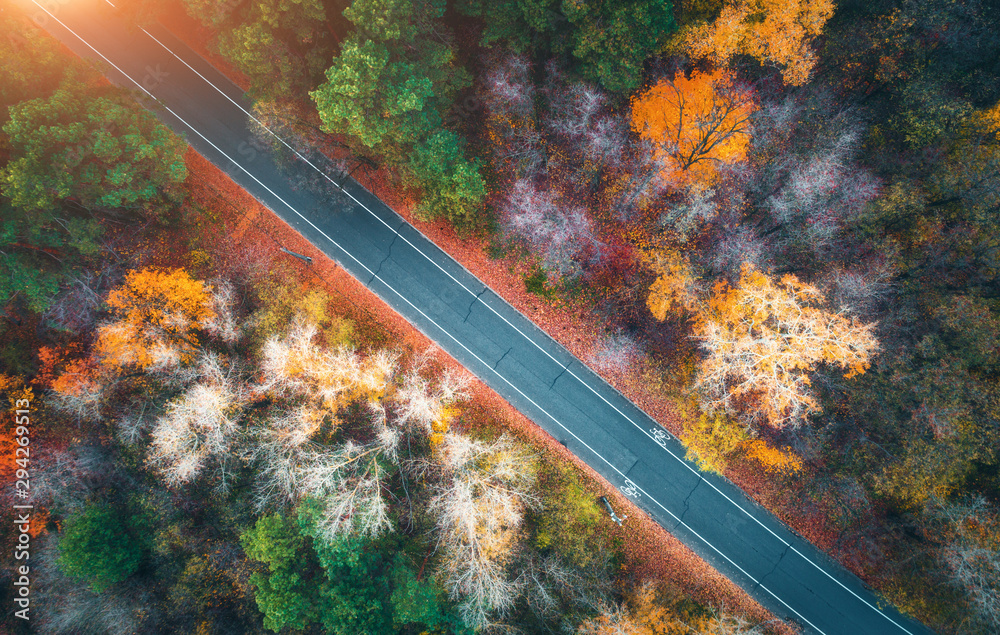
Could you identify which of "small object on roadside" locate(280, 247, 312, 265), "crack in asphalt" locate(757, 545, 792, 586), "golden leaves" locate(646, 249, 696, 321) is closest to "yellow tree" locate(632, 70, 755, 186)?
"golden leaves" locate(646, 249, 696, 321)

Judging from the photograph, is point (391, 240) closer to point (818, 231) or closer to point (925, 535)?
point (818, 231)

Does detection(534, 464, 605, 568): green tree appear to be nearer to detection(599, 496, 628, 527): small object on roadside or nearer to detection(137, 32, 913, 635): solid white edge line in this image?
detection(599, 496, 628, 527): small object on roadside

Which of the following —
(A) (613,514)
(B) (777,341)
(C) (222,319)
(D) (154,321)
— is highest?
(B) (777,341)

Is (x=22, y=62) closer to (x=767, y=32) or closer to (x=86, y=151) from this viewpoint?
(x=86, y=151)

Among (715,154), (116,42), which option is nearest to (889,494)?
(715,154)

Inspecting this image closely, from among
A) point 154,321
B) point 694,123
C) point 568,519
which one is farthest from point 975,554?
point 154,321

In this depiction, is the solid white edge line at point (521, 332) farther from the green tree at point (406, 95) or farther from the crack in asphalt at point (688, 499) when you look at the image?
the green tree at point (406, 95)
